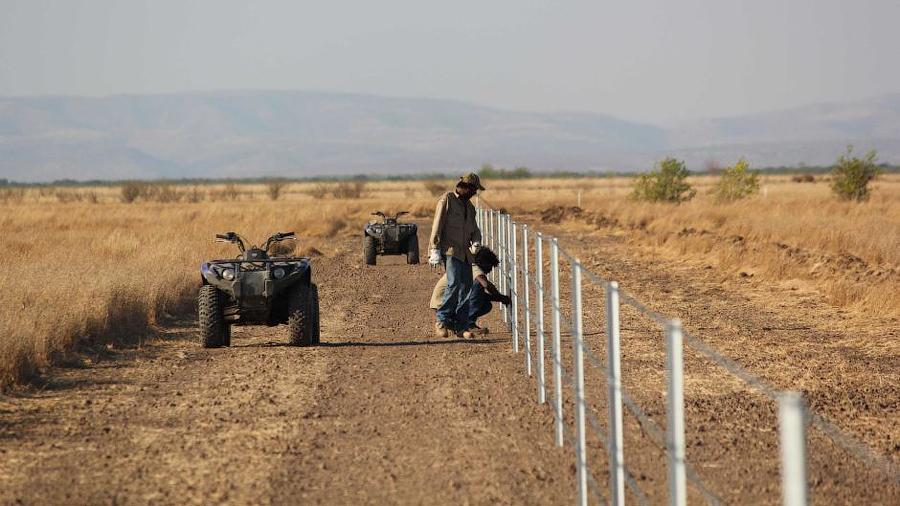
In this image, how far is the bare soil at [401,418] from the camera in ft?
24.0

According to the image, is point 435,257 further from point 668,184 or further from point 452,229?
point 668,184

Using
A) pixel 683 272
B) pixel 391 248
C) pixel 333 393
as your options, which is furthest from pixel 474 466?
pixel 391 248

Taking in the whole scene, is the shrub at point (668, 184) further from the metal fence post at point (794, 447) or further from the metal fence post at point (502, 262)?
the metal fence post at point (794, 447)

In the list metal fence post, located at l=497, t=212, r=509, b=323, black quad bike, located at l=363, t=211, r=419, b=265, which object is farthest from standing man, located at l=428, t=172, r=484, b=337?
black quad bike, located at l=363, t=211, r=419, b=265

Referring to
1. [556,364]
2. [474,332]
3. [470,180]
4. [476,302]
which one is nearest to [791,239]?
[474,332]

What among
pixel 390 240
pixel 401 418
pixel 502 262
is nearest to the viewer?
pixel 401 418

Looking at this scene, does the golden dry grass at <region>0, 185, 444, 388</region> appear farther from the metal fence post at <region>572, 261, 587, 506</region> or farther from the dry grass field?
the metal fence post at <region>572, 261, 587, 506</region>

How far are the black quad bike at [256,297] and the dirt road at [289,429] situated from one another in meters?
0.25

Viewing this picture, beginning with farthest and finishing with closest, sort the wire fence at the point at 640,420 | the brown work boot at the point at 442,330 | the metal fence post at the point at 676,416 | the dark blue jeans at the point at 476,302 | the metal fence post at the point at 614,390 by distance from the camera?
the brown work boot at the point at 442,330, the dark blue jeans at the point at 476,302, the metal fence post at the point at 614,390, the metal fence post at the point at 676,416, the wire fence at the point at 640,420

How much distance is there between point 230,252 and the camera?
26422 mm

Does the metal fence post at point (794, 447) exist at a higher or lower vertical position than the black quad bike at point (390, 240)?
higher

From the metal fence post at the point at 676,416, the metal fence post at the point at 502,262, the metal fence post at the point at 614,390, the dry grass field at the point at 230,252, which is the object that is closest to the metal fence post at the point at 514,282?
the metal fence post at the point at 502,262

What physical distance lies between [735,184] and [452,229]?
4037 cm

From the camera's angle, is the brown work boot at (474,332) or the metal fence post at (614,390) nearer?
the metal fence post at (614,390)
